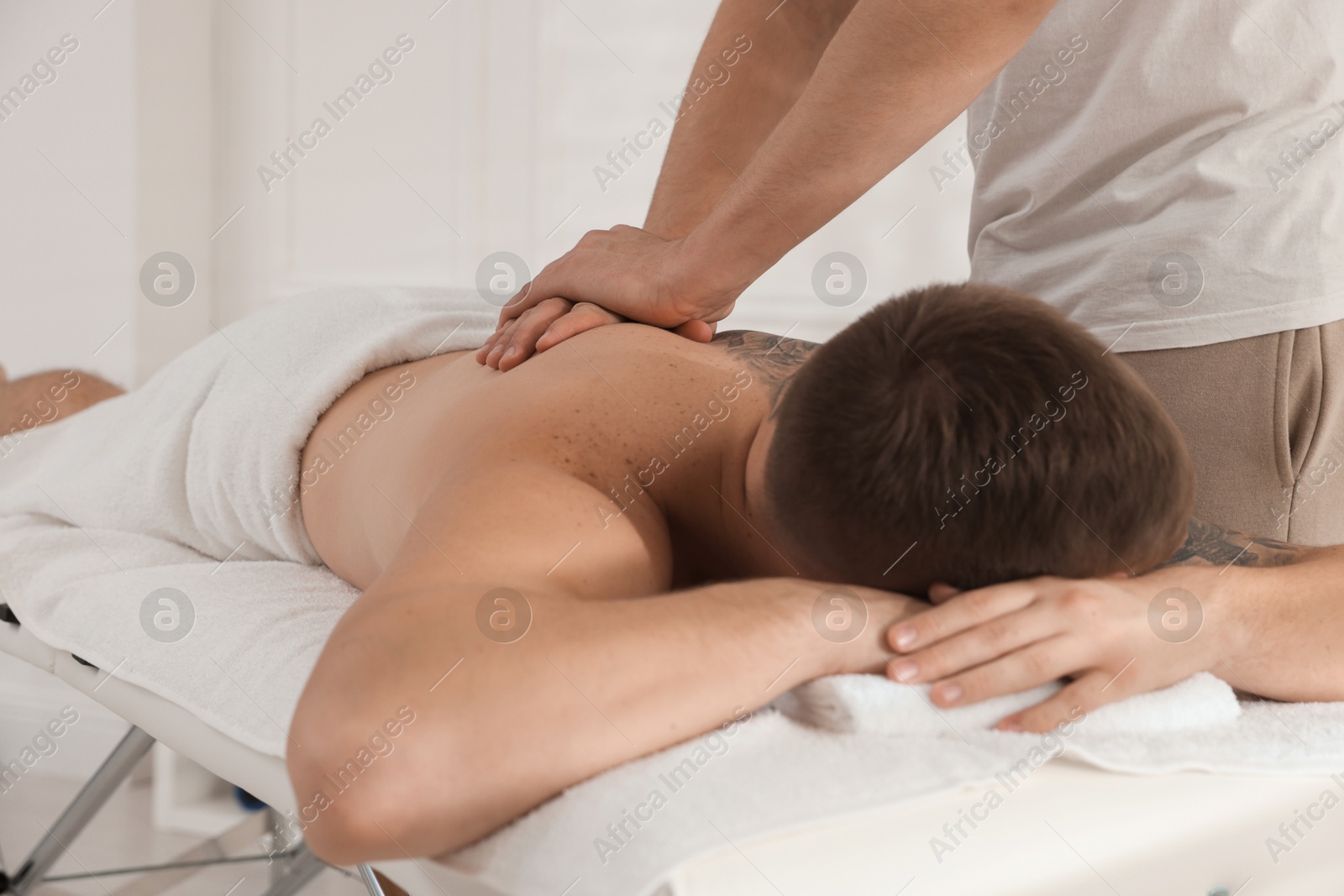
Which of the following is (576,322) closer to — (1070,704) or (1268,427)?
(1070,704)

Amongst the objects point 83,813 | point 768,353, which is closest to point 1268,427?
point 768,353

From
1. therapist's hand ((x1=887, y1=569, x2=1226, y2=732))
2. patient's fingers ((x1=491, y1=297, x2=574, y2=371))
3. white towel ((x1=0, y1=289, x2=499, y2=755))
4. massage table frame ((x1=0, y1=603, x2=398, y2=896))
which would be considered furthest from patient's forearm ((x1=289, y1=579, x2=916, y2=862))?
massage table frame ((x1=0, y1=603, x2=398, y2=896))

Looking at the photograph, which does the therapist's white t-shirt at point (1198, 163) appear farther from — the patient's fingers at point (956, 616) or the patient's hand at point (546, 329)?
the patient's fingers at point (956, 616)

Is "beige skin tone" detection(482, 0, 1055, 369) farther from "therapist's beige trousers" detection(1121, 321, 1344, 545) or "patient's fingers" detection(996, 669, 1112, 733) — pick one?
"patient's fingers" detection(996, 669, 1112, 733)

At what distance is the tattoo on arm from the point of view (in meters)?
1.09

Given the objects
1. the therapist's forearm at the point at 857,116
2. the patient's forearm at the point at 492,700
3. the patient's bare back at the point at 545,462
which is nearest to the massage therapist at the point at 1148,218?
the therapist's forearm at the point at 857,116

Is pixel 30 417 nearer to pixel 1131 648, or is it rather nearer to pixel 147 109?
pixel 147 109

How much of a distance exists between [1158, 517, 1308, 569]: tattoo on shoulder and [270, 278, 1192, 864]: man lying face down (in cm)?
19

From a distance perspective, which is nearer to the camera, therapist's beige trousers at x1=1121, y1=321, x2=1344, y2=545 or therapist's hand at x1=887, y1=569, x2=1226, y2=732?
therapist's hand at x1=887, y1=569, x2=1226, y2=732

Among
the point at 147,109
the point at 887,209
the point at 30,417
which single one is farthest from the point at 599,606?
the point at 147,109

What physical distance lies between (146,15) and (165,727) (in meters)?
2.15

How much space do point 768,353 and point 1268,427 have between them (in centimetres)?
56

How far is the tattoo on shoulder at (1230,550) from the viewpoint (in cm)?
96

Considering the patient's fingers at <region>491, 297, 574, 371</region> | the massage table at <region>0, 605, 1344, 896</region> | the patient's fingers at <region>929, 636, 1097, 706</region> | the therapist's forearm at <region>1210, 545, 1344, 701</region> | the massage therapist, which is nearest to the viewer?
Result: the massage table at <region>0, 605, 1344, 896</region>
